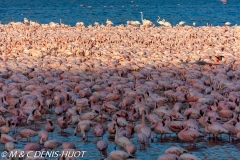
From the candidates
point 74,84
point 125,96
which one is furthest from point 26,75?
point 125,96

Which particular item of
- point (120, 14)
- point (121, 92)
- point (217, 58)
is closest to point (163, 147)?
point (121, 92)

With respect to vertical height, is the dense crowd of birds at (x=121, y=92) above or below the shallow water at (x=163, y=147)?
above

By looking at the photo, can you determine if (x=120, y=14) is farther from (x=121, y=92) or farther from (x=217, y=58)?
(x=121, y=92)

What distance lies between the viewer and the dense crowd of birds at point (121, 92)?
11305 mm

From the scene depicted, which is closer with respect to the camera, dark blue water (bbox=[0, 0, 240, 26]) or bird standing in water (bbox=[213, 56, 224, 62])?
bird standing in water (bbox=[213, 56, 224, 62])

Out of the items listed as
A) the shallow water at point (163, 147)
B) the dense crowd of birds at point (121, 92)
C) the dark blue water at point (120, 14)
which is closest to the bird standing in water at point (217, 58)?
the dense crowd of birds at point (121, 92)

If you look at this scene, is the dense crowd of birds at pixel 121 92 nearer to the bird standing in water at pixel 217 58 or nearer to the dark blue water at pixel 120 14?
the bird standing in water at pixel 217 58

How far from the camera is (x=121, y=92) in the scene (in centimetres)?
1497

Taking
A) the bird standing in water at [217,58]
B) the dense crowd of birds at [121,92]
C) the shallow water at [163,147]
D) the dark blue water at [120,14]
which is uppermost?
the dark blue water at [120,14]

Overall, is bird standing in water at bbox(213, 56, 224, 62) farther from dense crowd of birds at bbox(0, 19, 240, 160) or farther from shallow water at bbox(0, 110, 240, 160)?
shallow water at bbox(0, 110, 240, 160)

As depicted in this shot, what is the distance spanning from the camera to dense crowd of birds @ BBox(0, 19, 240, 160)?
37.1 ft

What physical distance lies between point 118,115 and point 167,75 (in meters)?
5.03

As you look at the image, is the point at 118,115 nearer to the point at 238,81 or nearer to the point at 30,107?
the point at 30,107

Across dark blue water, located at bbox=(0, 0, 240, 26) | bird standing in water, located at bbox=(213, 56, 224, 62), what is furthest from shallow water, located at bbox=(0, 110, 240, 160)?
dark blue water, located at bbox=(0, 0, 240, 26)
